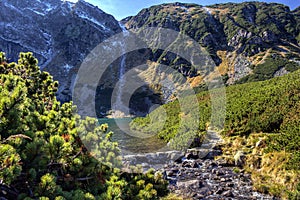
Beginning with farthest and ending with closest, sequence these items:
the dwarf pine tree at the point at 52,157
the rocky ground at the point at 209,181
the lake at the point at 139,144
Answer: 1. the lake at the point at 139,144
2. the rocky ground at the point at 209,181
3. the dwarf pine tree at the point at 52,157

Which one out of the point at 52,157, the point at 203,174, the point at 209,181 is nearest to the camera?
the point at 52,157

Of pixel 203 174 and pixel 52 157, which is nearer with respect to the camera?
pixel 52 157

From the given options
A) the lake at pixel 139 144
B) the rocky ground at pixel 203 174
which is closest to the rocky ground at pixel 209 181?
the rocky ground at pixel 203 174

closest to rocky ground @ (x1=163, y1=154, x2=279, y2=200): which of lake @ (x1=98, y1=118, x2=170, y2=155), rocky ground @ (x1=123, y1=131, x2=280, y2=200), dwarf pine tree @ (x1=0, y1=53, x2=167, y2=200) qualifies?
rocky ground @ (x1=123, y1=131, x2=280, y2=200)

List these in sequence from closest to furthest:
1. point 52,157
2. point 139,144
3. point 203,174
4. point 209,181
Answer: point 52,157 → point 209,181 → point 203,174 → point 139,144

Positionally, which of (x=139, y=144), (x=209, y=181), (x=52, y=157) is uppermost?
(x=52, y=157)

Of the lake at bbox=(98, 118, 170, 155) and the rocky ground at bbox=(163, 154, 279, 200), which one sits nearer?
the rocky ground at bbox=(163, 154, 279, 200)

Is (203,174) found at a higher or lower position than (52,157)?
lower

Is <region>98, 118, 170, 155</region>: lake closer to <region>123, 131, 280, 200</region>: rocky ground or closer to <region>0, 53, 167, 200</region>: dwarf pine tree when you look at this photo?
<region>123, 131, 280, 200</region>: rocky ground

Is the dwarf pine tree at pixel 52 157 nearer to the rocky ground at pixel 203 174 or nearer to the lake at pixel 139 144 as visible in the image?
the rocky ground at pixel 203 174

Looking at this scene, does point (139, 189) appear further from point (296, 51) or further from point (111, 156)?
point (296, 51)

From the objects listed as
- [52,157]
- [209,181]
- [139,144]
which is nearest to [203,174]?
[209,181]

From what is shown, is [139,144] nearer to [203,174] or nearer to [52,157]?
[203,174]
